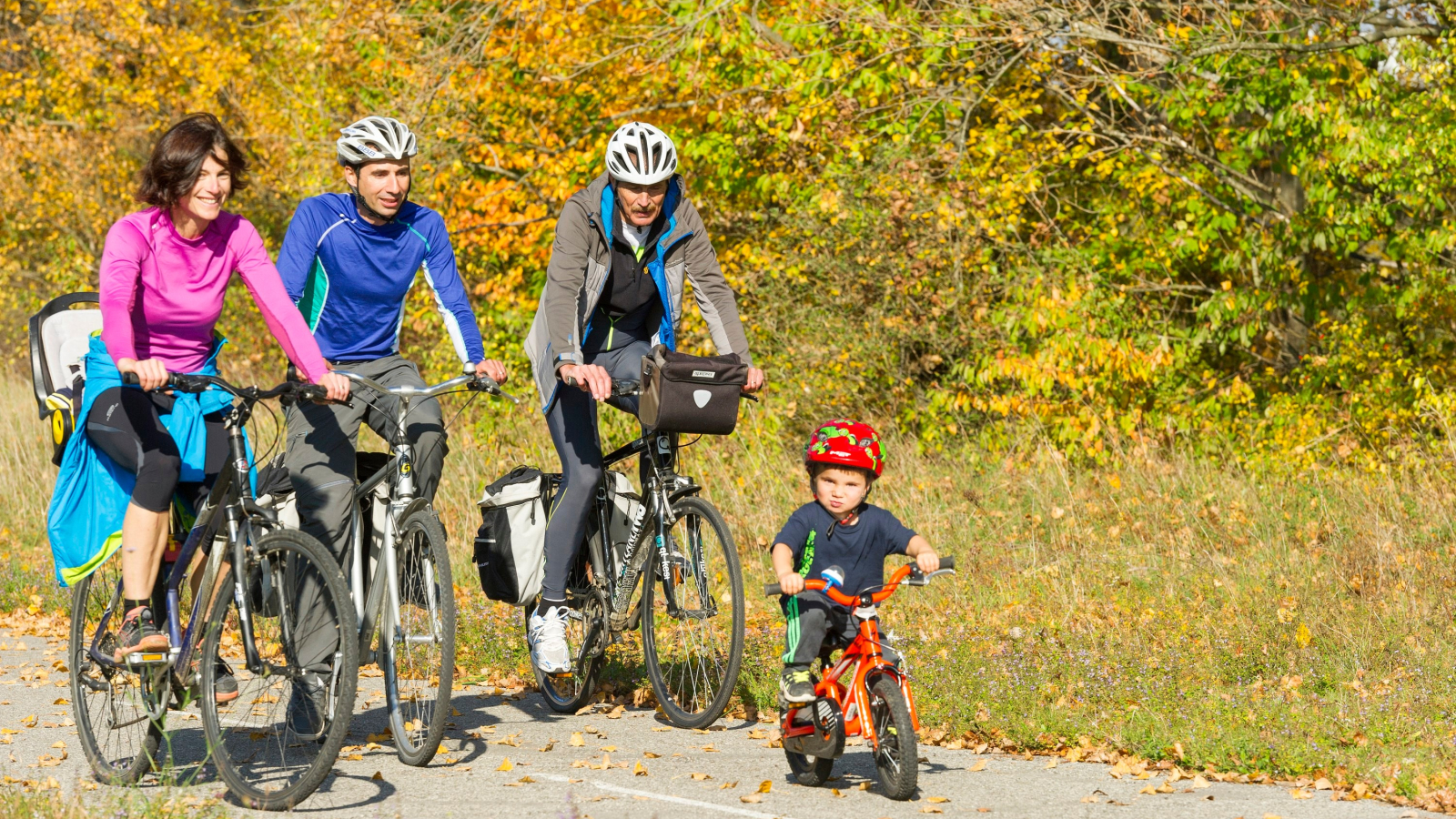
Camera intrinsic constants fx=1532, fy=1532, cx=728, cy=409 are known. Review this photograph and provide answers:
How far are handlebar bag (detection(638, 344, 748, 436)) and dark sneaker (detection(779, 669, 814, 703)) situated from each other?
1.03 m

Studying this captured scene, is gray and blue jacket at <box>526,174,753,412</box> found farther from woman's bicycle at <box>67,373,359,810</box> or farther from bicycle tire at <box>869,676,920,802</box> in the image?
bicycle tire at <box>869,676,920,802</box>

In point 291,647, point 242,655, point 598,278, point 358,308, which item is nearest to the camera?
point 291,647

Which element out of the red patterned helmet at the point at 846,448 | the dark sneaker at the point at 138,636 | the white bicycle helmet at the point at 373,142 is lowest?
the dark sneaker at the point at 138,636

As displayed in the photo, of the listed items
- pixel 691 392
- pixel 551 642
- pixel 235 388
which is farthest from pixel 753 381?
pixel 235 388

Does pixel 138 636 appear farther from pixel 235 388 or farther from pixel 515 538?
pixel 515 538

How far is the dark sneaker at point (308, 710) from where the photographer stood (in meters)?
5.07

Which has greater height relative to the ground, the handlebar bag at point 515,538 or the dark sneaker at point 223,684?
the handlebar bag at point 515,538

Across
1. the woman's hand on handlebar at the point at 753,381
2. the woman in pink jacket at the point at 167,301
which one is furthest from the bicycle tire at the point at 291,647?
the woman's hand on handlebar at the point at 753,381

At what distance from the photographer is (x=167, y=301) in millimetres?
5379

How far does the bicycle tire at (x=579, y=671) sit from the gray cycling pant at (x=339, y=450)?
3.27 ft

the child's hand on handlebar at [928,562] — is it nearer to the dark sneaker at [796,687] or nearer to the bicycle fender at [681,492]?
the dark sneaker at [796,687]

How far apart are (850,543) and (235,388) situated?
2.15 metres

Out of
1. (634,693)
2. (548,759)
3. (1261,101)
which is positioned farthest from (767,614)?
(1261,101)

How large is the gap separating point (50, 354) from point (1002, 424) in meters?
9.26
